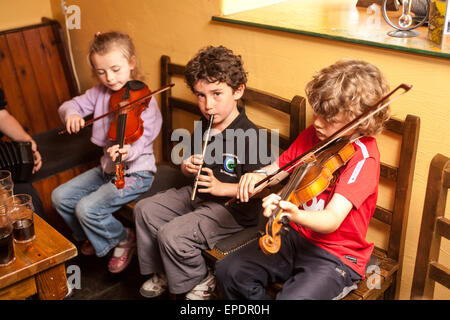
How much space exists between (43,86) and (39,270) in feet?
5.82

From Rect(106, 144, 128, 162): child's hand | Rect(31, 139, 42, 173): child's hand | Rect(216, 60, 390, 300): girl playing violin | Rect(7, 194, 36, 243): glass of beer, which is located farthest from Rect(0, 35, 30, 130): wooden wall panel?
Rect(216, 60, 390, 300): girl playing violin

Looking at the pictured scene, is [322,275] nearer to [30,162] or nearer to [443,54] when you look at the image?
[443,54]

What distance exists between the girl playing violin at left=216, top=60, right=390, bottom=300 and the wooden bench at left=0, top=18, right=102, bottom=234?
1.21m

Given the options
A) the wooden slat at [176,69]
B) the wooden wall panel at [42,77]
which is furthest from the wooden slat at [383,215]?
the wooden wall panel at [42,77]

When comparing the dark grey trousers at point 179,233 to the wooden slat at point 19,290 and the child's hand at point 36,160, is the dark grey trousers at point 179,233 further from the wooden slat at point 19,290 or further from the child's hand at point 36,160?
the child's hand at point 36,160

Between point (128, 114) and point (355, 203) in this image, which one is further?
point (128, 114)

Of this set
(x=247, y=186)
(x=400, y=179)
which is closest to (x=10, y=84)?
(x=247, y=186)

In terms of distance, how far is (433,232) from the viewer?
1451 millimetres

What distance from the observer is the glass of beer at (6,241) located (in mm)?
1272

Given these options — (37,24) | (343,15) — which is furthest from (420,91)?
(37,24)

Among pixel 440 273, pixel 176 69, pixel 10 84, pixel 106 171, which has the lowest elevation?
pixel 440 273

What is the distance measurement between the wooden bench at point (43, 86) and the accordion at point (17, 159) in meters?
0.28

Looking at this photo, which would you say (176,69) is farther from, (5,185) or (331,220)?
(331,220)

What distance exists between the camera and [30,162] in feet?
6.72
